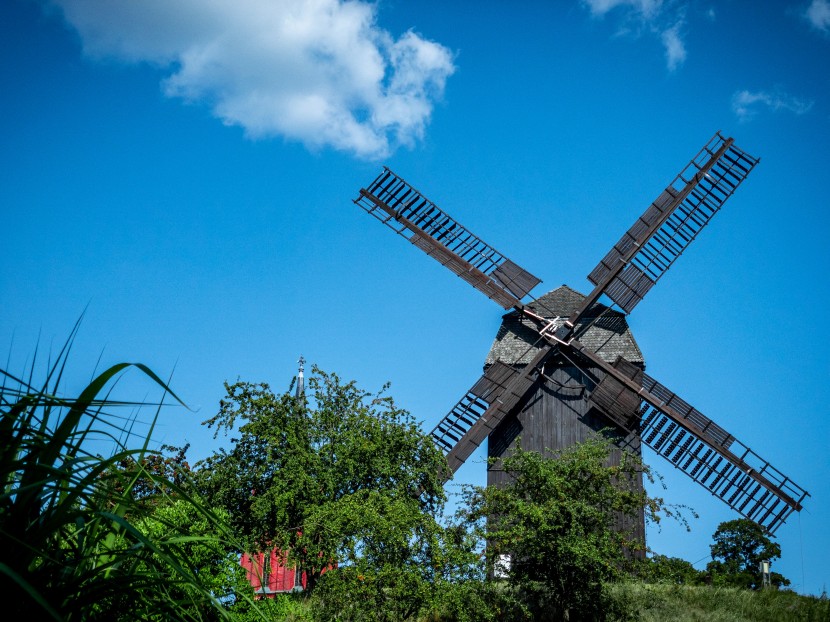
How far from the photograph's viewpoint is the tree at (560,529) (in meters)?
15.8

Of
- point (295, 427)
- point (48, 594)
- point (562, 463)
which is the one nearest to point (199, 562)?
point (295, 427)

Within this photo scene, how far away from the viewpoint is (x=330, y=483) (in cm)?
→ 1762

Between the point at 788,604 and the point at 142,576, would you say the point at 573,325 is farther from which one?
the point at 142,576

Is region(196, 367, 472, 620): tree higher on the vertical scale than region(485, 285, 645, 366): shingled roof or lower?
lower

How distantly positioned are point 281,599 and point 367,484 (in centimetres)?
333

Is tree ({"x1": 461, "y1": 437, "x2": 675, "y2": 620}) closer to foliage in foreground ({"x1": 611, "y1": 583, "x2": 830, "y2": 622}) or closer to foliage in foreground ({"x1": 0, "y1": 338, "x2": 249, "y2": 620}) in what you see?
foliage in foreground ({"x1": 611, "y1": 583, "x2": 830, "y2": 622})

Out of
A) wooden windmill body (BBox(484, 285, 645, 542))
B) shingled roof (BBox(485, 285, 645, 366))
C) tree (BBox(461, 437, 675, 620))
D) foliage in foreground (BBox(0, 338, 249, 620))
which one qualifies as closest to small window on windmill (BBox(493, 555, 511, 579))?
A: tree (BBox(461, 437, 675, 620))

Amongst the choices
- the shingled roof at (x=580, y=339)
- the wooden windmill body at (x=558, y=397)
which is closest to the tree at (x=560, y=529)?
the wooden windmill body at (x=558, y=397)

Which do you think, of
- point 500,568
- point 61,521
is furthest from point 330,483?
point 61,521

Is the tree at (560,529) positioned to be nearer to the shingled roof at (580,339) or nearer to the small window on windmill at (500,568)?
the small window on windmill at (500,568)

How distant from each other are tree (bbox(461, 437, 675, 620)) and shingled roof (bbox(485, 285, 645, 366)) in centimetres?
476

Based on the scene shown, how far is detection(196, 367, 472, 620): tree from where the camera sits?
15422 millimetres

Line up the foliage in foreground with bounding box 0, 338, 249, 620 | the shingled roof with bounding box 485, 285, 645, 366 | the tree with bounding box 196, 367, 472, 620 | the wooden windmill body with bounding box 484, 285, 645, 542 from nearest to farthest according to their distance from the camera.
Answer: the foliage in foreground with bounding box 0, 338, 249, 620
the tree with bounding box 196, 367, 472, 620
the wooden windmill body with bounding box 484, 285, 645, 542
the shingled roof with bounding box 485, 285, 645, 366

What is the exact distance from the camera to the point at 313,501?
17.8 meters
